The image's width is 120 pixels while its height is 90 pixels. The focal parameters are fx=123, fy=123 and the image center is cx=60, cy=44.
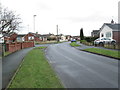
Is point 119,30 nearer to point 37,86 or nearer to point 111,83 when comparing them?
point 111,83

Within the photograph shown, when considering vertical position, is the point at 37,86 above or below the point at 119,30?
below

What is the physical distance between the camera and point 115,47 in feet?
62.9

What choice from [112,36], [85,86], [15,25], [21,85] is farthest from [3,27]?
[112,36]

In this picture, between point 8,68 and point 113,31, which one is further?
point 113,31

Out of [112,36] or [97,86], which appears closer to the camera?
[97,86]

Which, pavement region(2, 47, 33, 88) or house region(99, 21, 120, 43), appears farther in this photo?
house region(99, 21, 120, 43)

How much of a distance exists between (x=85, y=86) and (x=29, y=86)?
2.38m

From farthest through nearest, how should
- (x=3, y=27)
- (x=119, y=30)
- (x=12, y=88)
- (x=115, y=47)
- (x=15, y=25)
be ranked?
(x=119, y=30) < (x=15, y=25) < (x=3, y=27) < (x=115, y=47) < (x=12, y=88)

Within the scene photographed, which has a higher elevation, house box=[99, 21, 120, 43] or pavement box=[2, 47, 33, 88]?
house box=[99, 21, 120, 43]

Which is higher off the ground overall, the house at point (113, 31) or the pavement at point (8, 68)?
the house at point (113, 31)

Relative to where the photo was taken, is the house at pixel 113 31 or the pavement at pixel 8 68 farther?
the house at pixel 113 31

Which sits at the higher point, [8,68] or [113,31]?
[113,31]

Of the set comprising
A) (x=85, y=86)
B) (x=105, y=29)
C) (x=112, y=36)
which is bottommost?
(x=85, y=86)

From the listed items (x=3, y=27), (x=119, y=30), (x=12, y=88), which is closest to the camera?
(x=12, y=88)
